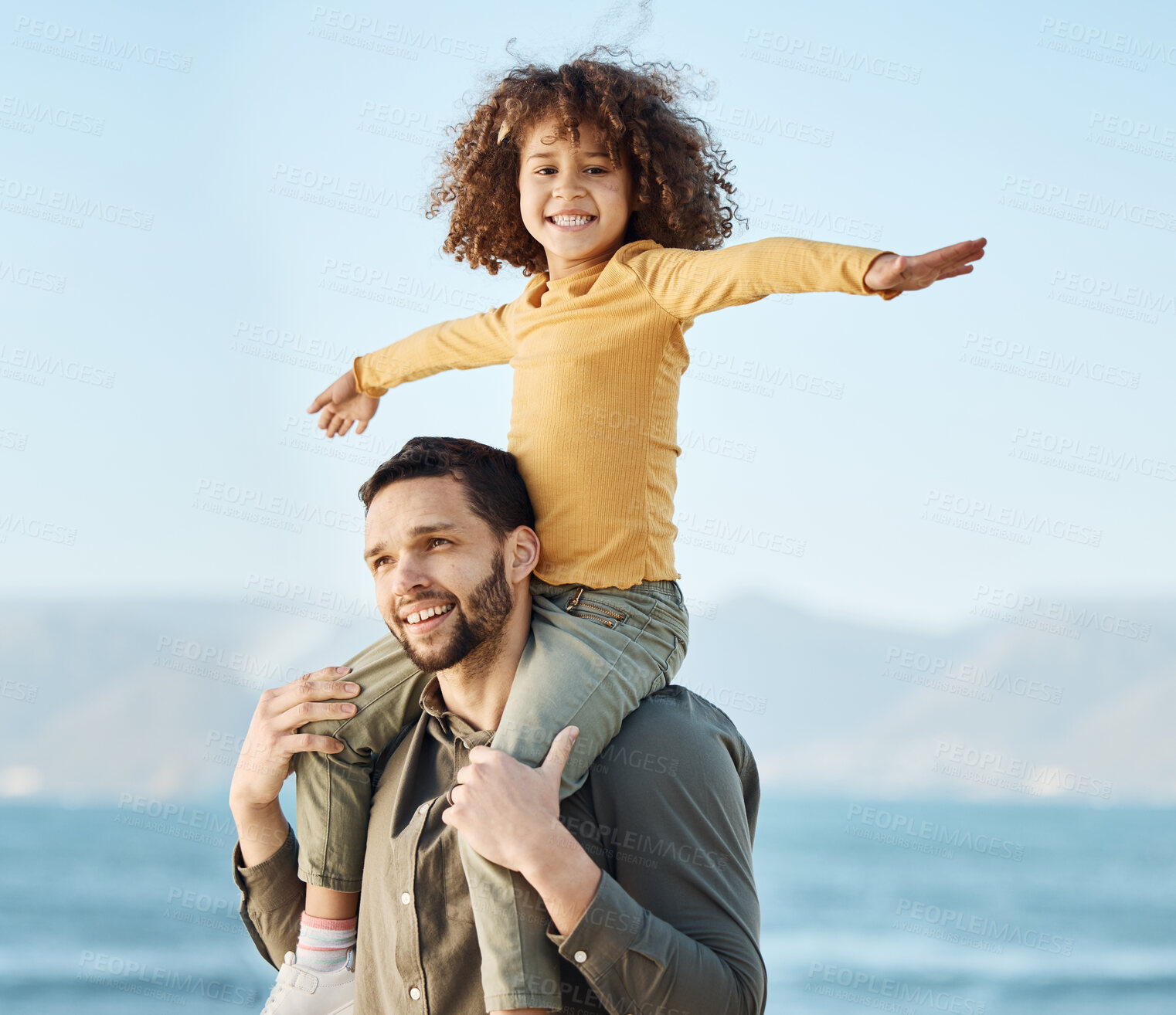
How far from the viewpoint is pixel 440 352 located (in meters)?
2.86

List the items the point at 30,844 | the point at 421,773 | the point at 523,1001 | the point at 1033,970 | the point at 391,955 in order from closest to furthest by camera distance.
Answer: the point at 523,1001, the point at 391,955, the point at 421,773, the point at 1033,970, the point at 30,844

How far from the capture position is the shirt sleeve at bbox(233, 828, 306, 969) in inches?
99.8

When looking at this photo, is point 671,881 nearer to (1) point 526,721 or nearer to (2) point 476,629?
(1) point 526,721

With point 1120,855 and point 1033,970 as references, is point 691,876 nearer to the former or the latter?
point 1033,970

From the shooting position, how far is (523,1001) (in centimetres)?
194

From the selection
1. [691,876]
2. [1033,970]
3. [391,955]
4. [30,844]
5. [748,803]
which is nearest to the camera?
[691,876]

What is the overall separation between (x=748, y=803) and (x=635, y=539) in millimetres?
794

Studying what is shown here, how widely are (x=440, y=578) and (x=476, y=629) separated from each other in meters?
0.13

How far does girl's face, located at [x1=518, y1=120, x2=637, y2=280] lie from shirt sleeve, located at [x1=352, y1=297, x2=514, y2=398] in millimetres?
289

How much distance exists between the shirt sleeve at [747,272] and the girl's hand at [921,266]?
17 millimetres

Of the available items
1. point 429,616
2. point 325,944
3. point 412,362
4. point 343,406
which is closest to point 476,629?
point 429,616

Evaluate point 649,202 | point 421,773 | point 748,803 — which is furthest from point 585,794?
point 649,202

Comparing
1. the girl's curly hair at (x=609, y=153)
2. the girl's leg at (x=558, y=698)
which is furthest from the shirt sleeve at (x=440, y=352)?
the girl's leg at (x=558, y=698)

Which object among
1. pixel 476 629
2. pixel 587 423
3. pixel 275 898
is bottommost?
pixel 275 898
